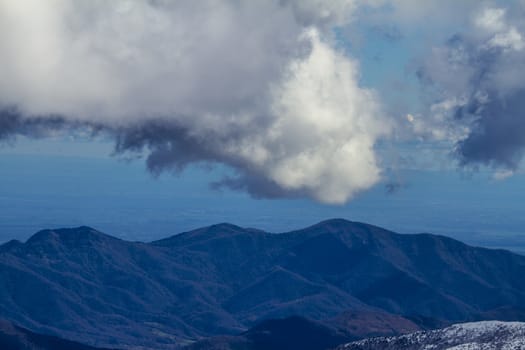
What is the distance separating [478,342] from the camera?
19962 centimetres

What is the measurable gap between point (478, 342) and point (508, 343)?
26.4 ft

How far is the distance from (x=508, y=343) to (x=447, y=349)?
11811 mm

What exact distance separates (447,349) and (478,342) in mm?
6257

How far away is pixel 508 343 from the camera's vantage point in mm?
192750

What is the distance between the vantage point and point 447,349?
198500 mm
